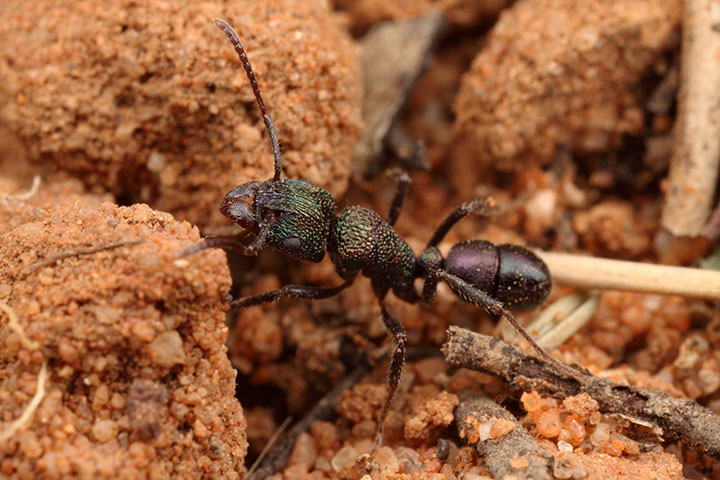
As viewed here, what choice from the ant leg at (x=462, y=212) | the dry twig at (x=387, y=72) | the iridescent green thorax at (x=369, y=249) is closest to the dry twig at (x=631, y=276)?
the ant leg at (x=462, y=212)

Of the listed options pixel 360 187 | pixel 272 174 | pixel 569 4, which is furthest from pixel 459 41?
pixel 272 174

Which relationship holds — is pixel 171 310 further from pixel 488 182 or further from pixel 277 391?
pixel 488 182

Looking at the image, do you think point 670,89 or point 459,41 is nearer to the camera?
point 670,89

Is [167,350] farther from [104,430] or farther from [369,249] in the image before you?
[369,249]

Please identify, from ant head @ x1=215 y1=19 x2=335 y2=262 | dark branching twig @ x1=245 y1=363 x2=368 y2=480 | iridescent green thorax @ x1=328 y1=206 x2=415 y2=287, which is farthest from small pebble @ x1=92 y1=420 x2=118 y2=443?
iridescent green thorax @ x1=328 y1=206 x2=415 y2=287

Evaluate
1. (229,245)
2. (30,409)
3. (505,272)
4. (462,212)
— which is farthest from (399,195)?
(30,409)

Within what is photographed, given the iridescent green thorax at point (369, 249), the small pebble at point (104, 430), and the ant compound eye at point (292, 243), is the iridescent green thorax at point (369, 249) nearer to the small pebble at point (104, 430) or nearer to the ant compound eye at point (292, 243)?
the ant compound eye at point (292, 243)
